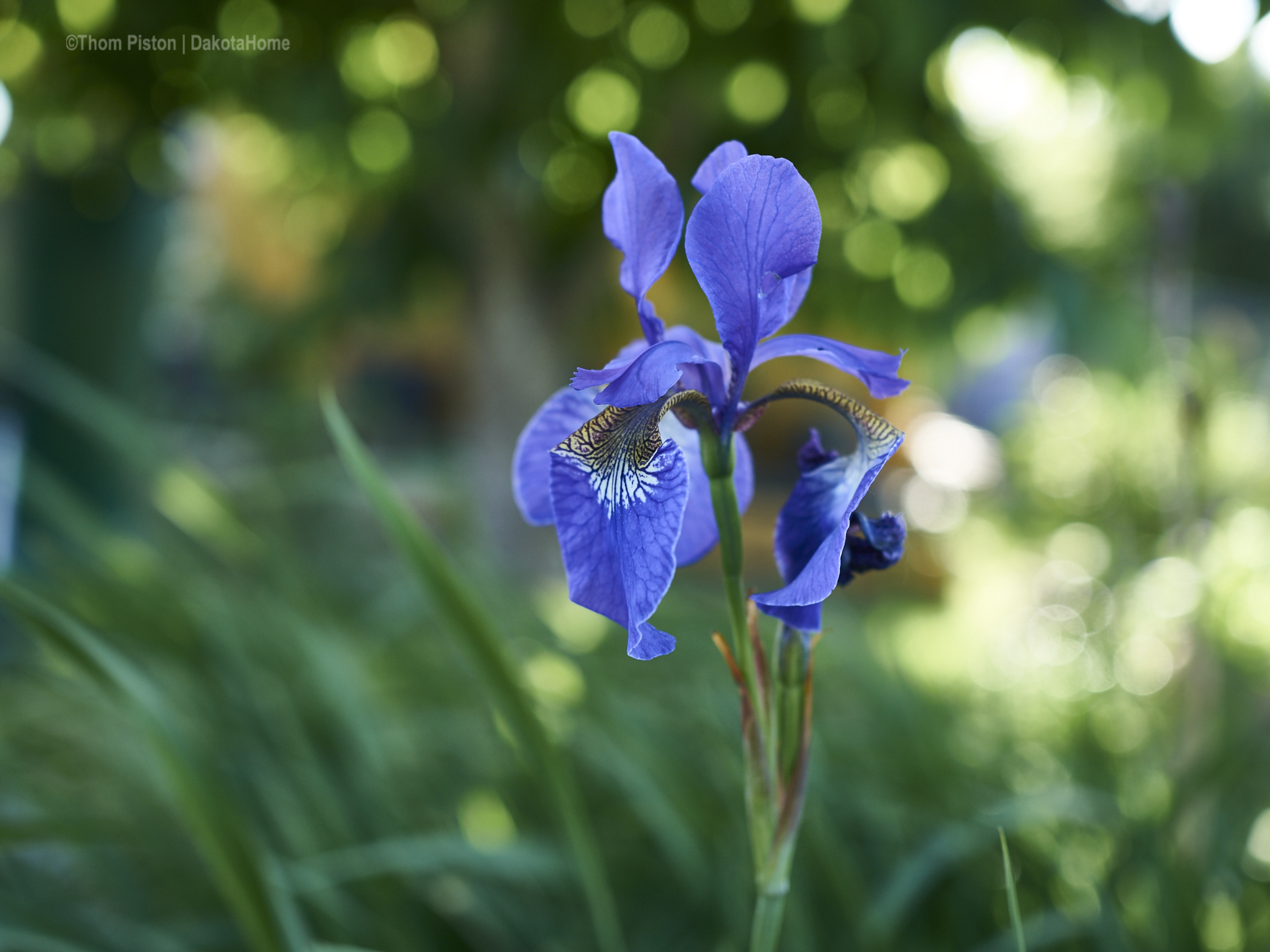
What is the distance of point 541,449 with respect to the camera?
0.59 metres

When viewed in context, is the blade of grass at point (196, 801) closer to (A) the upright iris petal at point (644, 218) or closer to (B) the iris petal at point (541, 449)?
(B) the iris petal at point (541, 449)

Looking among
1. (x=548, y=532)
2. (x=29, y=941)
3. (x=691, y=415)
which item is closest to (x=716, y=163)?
(x=691, y=415)

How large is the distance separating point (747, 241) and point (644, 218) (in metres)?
0.07

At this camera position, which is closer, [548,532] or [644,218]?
[644,218]

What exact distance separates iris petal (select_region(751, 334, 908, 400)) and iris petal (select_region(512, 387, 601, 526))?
0.12m

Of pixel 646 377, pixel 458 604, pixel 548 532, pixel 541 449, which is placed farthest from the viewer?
pixel 548 532

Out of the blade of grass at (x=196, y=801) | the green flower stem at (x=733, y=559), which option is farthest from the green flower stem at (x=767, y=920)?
the blade of grass at (x=196, y=801)

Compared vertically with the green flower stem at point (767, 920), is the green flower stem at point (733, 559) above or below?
above

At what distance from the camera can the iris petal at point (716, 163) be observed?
538 mm

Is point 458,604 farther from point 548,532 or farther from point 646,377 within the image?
point 548,532

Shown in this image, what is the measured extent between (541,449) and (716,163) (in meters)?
0.21

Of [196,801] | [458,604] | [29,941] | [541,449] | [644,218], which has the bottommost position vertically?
[29,941]

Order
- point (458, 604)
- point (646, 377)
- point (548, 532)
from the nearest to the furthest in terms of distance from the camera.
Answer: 1. point (646, 377)
2. point (458, 604)
3. point (548, 532)

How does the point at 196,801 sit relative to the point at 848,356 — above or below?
below
